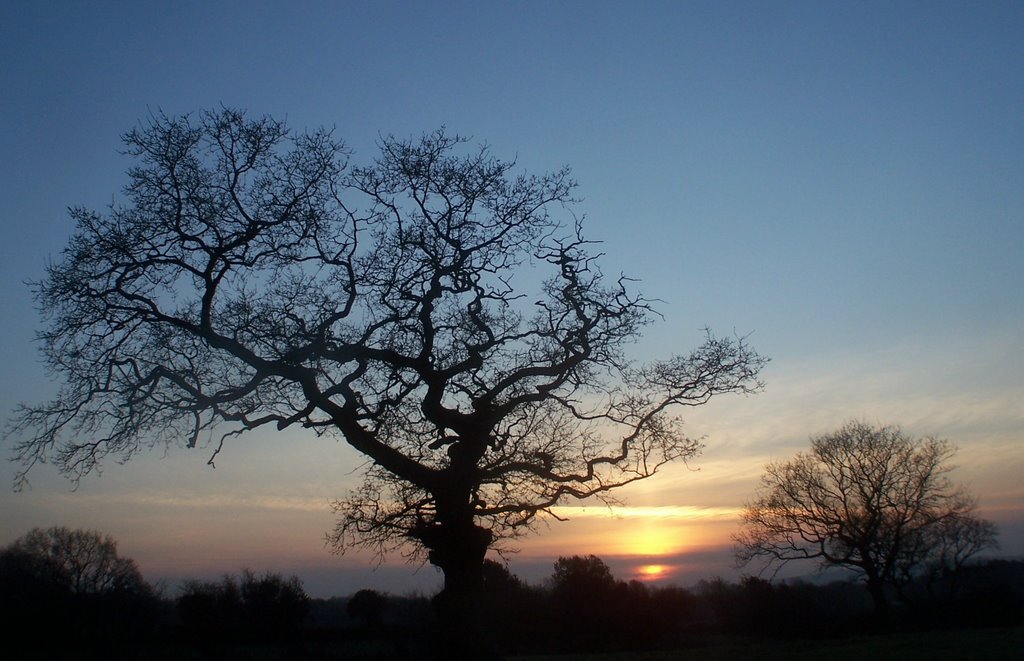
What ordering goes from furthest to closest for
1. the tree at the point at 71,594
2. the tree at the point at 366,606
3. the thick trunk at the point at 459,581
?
the tree at the point at 366,606, the tree at the point at 71,594, the thick trunk at the point at 459,581

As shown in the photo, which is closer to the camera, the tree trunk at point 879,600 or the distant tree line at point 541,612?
the distant tree line at point 541,612

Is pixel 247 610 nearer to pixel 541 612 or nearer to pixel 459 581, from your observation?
pixel 541 612

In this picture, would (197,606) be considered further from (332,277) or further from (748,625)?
(748,625)

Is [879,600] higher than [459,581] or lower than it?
lower

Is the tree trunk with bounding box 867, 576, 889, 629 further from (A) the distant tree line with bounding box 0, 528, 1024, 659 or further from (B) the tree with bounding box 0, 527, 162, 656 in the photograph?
(B) the tree with bounding box 0, 527, 162, 656

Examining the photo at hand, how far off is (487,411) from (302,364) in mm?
3493

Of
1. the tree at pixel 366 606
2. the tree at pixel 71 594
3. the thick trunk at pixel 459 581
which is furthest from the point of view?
the tree at pixel 366 606

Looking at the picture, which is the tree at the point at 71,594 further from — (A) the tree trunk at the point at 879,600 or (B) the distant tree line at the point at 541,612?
(A) the tree trunk at the point at 879,600

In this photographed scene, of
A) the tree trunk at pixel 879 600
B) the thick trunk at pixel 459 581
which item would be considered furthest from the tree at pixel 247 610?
the tree trunk at pixel 879 600

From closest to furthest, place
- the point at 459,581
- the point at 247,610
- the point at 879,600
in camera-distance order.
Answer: the point at 459,581
the point at 247,610
the point at 879,600

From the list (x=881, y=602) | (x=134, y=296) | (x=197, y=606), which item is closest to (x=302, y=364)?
(x=134, y=296)

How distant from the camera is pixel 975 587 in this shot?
40.8 meters

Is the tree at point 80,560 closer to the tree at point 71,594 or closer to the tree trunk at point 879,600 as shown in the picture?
the tree at point 71,594

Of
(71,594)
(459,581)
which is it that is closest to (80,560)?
(71,594)
